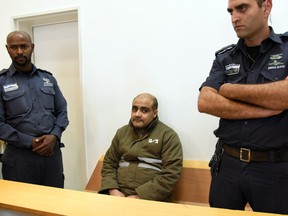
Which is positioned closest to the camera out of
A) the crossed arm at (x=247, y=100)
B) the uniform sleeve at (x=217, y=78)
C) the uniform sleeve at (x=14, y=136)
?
the crossed arm at (x=247, y=100)

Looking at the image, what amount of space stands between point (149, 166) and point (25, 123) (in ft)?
3.25

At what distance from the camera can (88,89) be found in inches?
113

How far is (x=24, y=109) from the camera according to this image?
222 cm

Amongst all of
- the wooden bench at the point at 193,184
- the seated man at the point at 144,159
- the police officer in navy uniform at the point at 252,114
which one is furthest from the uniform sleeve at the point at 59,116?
the police officer in navy uniform at the point at 252,114

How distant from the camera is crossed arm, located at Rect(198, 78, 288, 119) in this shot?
138 cm

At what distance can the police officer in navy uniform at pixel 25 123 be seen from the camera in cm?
218

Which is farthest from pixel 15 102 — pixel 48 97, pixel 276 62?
pixel 276 62

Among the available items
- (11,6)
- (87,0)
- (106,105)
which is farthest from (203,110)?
(11,6)

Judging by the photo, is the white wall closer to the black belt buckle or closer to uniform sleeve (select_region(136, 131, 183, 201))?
uniform sleeve (select_region(136, 131, 183, 201))

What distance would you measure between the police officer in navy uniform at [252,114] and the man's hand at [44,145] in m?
1.21

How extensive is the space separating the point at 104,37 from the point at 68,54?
24.0 inches

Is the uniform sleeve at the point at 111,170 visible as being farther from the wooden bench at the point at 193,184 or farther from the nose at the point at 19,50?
the nose at the point at 19,50

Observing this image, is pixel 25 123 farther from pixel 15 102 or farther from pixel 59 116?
pixel 59 116

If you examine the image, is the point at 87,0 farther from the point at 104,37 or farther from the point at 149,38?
the point at 149,38
